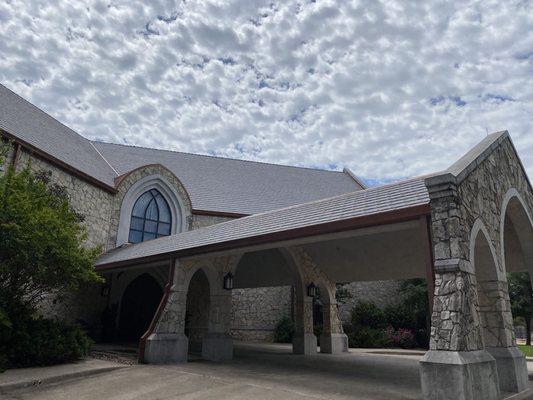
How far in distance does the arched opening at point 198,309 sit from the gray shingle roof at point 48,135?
17.2 ft

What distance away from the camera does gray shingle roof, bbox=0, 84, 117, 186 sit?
44.7 ft

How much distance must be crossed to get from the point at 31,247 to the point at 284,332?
1314 cm

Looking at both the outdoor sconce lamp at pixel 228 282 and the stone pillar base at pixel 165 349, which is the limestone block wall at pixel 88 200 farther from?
the stone pillar base at pixel 165 349

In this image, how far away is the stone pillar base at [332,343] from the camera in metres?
13.7

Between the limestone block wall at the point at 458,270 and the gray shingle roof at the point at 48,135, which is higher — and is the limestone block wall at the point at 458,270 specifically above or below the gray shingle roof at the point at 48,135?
below

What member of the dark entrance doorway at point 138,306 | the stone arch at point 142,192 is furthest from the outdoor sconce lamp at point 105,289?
the stone arch at point 142,192

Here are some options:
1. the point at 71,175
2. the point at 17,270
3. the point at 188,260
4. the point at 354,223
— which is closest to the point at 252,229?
the point at 188,260

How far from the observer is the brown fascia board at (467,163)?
19.7ft

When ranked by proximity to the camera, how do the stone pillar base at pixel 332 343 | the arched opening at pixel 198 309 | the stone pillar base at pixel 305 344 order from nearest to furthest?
the stone pillar base at pixel 305 344 → the stone pillar base at pixel 332 343 → the arched opening at pixel 198 309

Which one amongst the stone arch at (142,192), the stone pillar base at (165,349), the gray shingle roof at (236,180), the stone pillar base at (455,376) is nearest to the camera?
the stone pillar base at (455,376)

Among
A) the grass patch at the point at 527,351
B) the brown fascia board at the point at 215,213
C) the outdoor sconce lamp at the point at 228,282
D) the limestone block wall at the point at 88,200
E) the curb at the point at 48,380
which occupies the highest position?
the brown fascia board at the point at 215,213

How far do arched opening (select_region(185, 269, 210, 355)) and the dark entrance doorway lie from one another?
1.60m

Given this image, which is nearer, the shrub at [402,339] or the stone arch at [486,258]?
the stone arch at [486,258]

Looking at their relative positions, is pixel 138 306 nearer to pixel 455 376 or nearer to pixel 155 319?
pixel 155 319
